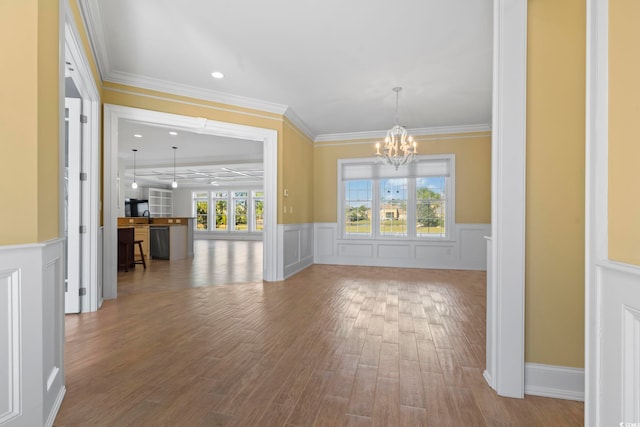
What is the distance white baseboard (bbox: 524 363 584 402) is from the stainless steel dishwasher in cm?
806

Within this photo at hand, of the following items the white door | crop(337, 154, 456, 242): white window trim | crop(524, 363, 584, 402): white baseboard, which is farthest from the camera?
crop(337, 154, 456, 242): white window trim

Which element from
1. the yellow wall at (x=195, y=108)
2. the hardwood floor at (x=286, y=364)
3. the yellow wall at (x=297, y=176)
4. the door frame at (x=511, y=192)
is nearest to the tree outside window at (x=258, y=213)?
the yellow wall at (x=297, y=176)

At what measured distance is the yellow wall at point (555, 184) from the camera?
6.22 ft


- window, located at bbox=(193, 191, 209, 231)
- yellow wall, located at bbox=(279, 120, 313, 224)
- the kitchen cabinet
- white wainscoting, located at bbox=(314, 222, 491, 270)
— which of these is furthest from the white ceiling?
the kitchen cabinet

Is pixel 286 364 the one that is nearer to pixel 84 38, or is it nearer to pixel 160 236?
pixel 84 38

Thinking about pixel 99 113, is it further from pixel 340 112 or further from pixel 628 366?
pixel 628 366

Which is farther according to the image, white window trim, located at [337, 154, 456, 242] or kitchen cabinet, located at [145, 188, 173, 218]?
kitchen cabinet, located at [145, 188, 173, 218]

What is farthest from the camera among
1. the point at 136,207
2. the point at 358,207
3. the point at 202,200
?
the point at 202,200

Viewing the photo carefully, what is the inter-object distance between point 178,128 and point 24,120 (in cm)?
328

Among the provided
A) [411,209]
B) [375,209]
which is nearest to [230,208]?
[375,209]

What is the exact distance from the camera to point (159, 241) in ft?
26.3

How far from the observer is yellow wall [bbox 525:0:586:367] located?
6.22ft

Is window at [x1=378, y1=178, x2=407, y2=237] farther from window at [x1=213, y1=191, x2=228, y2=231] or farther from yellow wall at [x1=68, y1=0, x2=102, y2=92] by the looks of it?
window at [x1=213, y1=191, x2=228, y2=231]

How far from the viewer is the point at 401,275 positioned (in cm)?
598
